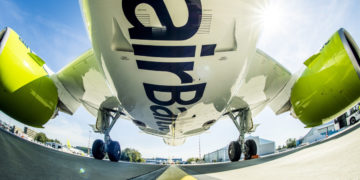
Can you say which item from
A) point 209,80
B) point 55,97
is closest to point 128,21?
point 209,80

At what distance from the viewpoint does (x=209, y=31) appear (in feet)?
4.83

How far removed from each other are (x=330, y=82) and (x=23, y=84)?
208 inches

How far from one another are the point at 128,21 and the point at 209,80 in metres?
1.06

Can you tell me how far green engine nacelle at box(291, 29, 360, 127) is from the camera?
8.47ft

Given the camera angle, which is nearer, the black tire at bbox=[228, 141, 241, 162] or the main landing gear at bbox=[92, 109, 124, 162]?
the main landing gear at bbox=[92, 109, 124, 162]

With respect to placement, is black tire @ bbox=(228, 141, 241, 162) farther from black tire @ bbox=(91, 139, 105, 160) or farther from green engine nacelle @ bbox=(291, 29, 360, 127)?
black tire @ bbox=(91, 139, 105, 160)

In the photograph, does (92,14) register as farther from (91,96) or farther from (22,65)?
(91,96)

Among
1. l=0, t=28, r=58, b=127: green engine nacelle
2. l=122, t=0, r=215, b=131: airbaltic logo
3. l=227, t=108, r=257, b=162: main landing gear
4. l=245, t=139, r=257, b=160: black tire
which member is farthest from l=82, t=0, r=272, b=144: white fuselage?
l=245, t=139, r=257, b=160: black tire

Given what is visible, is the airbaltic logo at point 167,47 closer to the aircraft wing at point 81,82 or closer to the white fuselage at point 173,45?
the white fuselage at point 173,45

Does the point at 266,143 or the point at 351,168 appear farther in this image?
the point at 266,143

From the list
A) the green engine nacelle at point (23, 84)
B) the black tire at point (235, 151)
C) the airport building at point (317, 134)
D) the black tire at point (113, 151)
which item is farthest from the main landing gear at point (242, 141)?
the airport building at point (317, 134)

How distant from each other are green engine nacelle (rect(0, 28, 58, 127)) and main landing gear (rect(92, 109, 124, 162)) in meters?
1.23

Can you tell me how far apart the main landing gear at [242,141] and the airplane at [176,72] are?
0.03 metres

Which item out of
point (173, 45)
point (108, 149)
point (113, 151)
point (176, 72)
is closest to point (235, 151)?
point (113, 151)
